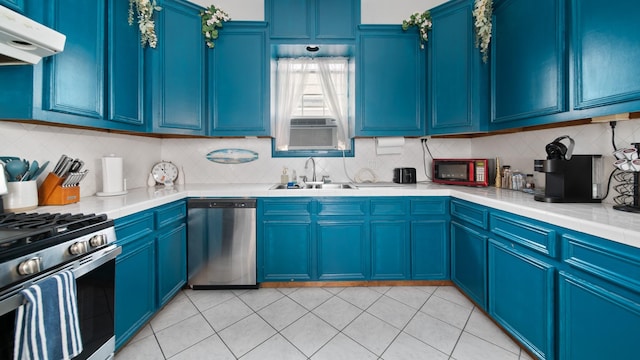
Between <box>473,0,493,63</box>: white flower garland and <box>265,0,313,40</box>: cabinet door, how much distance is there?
1485 millimetres

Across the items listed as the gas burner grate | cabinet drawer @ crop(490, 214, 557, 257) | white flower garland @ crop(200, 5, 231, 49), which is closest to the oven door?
the gas burner grate

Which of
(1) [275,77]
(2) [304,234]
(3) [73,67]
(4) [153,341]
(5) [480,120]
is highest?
(1) [275,77]

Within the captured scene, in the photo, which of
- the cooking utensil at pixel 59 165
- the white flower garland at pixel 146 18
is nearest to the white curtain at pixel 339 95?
the white flower garland at pixel 146 18

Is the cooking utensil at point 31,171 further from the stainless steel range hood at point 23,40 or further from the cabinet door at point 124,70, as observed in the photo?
the stainless steel range hood at point 23,40

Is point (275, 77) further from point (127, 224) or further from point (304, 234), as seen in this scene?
point (127, 224)

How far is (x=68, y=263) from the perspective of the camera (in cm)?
106

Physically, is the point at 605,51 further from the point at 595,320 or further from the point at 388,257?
the point at 388,257

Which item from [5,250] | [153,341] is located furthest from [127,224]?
[153,341]

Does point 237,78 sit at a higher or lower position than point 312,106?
higher

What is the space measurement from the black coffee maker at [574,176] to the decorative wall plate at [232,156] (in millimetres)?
2588

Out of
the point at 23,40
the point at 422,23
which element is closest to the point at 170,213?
the point at 23,40

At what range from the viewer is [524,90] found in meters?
1.81

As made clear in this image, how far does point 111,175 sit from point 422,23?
306cm

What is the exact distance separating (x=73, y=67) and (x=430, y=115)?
278 cm
